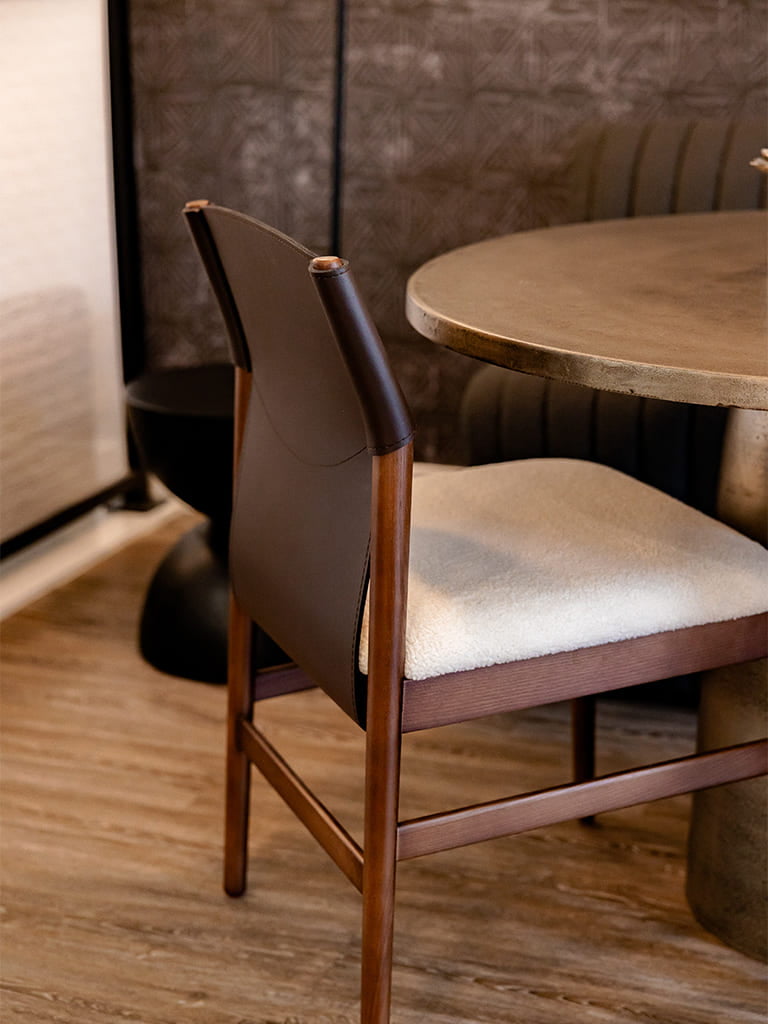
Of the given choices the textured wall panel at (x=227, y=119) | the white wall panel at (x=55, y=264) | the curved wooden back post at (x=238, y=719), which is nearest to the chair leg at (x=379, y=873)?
the curved wooden back post at (x=238, y=719)

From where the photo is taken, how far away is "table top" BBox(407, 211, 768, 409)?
1145mm

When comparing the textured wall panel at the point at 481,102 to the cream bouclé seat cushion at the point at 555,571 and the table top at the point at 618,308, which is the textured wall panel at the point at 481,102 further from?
the cream bouclé seat cushion at the point at 555,571

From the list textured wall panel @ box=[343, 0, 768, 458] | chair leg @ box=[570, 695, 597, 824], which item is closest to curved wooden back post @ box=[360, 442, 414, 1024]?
chair leg @ box=[570, 695, 597, 824]

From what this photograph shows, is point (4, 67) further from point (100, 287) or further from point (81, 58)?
point (100, 287)

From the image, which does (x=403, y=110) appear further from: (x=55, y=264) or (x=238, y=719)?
(x=238, y=719)

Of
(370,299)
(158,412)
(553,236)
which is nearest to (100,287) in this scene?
(370,299)

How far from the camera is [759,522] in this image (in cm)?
155

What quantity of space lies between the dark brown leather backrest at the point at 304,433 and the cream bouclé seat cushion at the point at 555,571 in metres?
0.08

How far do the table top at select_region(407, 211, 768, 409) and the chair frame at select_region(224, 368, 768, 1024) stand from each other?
0.17 m

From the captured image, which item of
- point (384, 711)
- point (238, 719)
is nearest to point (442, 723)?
point (384, 711)

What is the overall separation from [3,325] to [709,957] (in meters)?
1.82

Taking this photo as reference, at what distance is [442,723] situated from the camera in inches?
51.4

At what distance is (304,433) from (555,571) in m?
0.30

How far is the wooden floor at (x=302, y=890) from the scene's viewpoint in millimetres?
1559
